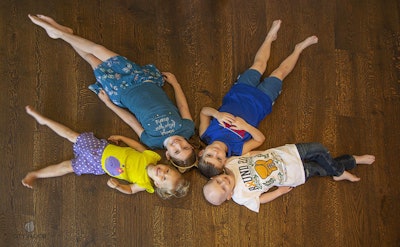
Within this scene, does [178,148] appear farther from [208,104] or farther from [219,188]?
[208,104]

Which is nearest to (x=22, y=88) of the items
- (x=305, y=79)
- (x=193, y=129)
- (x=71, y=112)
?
(x=71, y=112)

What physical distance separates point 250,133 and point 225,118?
0.48 ft

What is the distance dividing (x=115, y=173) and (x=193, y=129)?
16.5 inches

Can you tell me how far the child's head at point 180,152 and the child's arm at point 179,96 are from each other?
0.59 feet

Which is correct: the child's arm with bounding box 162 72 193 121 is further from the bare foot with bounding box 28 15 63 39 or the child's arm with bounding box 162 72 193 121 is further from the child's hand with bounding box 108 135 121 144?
the bare foot with bounding box 28 15 63 39

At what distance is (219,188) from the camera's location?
1.62 meters

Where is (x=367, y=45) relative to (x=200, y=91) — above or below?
above

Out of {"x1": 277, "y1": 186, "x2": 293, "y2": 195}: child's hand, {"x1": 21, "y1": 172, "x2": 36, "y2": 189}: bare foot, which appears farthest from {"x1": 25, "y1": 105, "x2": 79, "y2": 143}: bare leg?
{"x1": 277, "y1": 186, "x2": 293, "y2": 195}: child's hand

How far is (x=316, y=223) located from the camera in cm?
185

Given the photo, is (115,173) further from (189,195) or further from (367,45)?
(367,45)

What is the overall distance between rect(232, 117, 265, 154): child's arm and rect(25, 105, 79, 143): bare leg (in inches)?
30.6

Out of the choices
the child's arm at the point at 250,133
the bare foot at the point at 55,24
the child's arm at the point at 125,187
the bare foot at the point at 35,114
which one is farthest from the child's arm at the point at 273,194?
the bare foot at the point at 55,24

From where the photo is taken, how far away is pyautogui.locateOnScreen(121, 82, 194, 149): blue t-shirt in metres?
1.70

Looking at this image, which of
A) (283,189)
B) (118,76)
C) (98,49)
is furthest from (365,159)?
(98,49)
